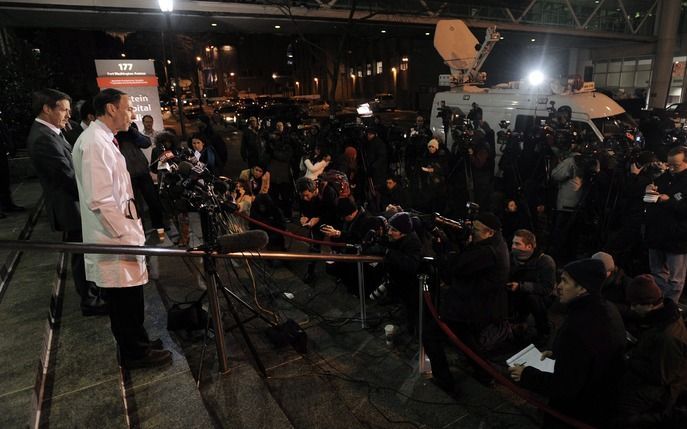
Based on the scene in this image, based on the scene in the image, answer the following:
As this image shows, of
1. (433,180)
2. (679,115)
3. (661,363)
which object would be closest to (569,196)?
(433,180)

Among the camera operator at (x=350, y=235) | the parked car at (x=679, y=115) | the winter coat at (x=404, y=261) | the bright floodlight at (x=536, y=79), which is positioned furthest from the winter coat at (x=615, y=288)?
the parked car at (x=679, y=115)

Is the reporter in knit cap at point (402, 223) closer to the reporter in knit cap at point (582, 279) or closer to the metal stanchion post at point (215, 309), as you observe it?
the reporter in knit cap at point (582, 279)

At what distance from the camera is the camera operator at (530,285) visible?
4242 mm

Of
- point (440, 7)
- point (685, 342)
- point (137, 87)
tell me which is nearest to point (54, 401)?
point (685, 342)

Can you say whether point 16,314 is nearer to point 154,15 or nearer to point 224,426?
point 224,426

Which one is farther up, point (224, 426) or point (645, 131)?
point (645, 131)

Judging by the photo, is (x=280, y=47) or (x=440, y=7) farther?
(x=280, y=47)

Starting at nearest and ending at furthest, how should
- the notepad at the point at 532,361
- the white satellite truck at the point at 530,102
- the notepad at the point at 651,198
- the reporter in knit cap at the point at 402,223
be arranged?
1. the notepad at the point at 532,361
2. the reporter in knit cap at the point at 402,223
3. the notepad at the point at 651,198
4. the white satellite truck at the point at 530,102

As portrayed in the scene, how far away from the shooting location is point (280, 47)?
175ft

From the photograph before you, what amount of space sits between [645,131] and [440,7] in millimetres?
11776

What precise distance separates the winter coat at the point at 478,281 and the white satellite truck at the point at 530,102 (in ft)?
17.3

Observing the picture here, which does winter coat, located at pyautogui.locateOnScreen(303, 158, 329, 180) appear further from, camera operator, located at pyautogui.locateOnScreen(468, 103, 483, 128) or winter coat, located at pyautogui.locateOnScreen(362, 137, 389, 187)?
camera operator, located at pyautogui.locateOnScreen(468, 103, 483, 128)

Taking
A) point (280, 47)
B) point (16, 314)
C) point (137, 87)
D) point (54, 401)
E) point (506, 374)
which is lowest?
point (506, 374)

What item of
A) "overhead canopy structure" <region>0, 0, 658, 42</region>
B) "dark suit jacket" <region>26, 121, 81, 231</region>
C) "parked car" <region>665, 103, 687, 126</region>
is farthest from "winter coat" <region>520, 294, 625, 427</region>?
"overhead canopy structure" <region>0, 0, 658, 42</region>
